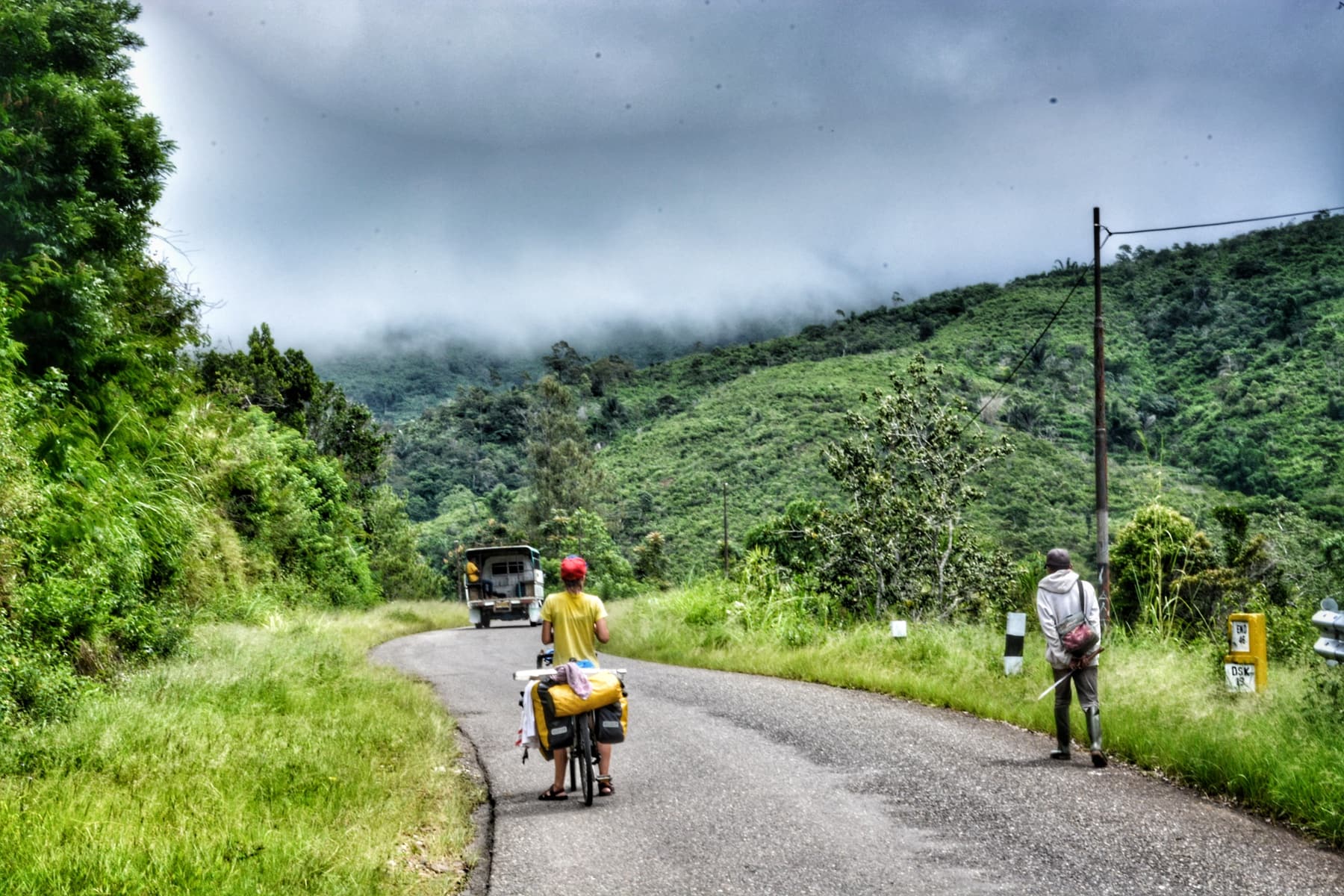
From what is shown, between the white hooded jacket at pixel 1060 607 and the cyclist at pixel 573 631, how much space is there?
3.95 m

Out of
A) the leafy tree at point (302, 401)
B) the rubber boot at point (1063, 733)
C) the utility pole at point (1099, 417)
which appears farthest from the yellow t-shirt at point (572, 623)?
the leafy tree at point (302, 401)

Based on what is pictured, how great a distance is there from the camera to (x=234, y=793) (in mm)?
7074

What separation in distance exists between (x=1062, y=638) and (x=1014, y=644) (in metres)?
3.76

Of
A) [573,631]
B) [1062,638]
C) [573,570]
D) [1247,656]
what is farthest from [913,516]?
[573,570]

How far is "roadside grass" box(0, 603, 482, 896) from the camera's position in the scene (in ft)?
17.2

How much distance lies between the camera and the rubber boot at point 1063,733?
905cm

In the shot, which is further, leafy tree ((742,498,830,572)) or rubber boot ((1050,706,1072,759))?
leafy tree ((742,498,830,572))

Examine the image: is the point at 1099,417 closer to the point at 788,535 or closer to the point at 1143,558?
the point at 1143,558

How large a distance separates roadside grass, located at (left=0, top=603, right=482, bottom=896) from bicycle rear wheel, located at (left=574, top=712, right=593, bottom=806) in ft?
2.77

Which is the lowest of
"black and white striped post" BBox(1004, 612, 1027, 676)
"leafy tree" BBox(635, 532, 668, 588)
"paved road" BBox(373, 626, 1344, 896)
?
"leafy tree" BBox(635, 532, 668, 588)

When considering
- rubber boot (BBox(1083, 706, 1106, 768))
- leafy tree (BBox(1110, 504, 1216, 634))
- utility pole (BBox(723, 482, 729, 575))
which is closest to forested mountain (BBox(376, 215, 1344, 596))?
leafy tree (BBox(1110, 504, 1216, 634))

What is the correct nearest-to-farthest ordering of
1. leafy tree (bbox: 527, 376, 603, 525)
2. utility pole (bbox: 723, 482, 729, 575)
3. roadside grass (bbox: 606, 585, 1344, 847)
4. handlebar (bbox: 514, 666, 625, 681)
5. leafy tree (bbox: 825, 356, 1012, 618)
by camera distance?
roadside grass (bbox: 606, 585, 1344, 847) < handlebar (bbox: 514, 666, 625, 681) < leafy tree (bbox: 825, 356, 1012, 618) < utility pole (bbox: 723, 482, 729, 575) < leafy tree (bbox: 527, 376, 603, 525)

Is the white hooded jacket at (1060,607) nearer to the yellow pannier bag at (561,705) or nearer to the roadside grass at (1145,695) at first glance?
the roadside grass at (1145,695)

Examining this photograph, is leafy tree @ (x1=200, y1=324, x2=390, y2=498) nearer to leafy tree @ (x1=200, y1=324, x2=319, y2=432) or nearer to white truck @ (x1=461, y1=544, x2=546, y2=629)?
leafy tree @ (x1=200, y1=324, x2=319, y2=432)
